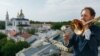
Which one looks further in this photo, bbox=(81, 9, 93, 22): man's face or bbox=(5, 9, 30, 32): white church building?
bbox=(5, 9, 30, 32): white church building

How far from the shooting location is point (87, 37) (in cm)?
233

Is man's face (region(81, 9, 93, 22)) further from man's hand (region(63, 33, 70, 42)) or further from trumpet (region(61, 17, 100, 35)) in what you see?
man's hand (region(63, 33, 70, 42))

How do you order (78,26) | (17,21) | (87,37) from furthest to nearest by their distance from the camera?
1. (17,21)
2. (78,26)
3. (87,37)

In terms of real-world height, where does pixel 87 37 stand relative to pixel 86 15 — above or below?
below

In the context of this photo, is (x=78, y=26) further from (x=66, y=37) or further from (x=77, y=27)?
(x=66, y=37)

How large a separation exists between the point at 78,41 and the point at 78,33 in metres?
0.09

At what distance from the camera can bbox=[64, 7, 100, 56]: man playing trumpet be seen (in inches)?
92.0

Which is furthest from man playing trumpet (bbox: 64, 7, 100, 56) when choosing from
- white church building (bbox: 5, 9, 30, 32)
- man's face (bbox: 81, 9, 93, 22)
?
white church building (bbox: 5, 9, 30, 32)

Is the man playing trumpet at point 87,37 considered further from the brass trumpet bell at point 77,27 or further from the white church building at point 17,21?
the white church building at point 17,21

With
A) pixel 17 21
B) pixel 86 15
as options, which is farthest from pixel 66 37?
pixel 17 21

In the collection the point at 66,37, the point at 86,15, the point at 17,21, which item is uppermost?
the point at 86,15

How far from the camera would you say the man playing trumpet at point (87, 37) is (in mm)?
2336

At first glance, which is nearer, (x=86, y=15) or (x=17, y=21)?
(x=86, y=15)

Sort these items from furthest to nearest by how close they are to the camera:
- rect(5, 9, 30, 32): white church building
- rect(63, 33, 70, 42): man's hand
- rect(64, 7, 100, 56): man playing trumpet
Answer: rect(5, 9, 30, 32): white church building
rect(63, 33, 70, 42): man's hand
rect(64, 7, 100, 56): man playing trumpet
